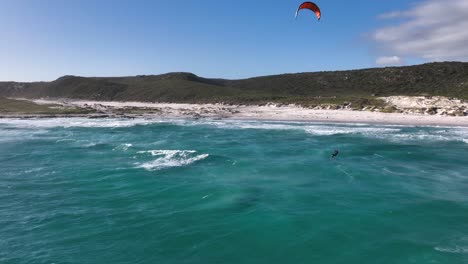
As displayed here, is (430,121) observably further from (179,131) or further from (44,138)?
(44,138)

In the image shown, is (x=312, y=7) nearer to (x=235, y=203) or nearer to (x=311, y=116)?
(x=235, y=203)

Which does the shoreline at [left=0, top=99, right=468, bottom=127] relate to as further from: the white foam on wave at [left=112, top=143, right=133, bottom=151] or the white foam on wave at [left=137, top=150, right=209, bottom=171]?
the white foam on wave at [left=137, top=150, right=209, bottom=171]

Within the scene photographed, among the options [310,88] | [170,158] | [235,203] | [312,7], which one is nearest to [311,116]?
[312,7]

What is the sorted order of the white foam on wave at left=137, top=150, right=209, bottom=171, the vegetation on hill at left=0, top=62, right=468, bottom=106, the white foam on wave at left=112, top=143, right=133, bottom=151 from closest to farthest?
1. the white foam on wave at left=137, top=150, right=209, bottom=171
2. the white foam on wave at left=112, top=143, right=133, bottom=151
3. the vegetation on hill at left=0, top=62, right=468, bottom=106

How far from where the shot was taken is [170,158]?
2928cm

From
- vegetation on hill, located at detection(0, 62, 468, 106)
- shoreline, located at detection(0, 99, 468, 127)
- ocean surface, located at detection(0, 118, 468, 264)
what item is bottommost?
ocean surface, located at detection(0, 118, 468, 264)

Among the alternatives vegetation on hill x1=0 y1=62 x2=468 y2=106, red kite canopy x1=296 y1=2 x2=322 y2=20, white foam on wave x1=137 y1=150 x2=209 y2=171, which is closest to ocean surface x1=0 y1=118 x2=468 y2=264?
white foam on wave x1=137 y1=150 x2=209 y2=171

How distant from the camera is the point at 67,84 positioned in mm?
166500

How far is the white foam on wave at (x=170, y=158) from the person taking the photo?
2652cm

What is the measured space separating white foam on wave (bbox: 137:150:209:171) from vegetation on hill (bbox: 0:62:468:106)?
151 ft

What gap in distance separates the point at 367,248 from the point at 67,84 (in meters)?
173

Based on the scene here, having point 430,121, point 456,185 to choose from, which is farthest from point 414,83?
point 456,185

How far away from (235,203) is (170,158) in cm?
1192

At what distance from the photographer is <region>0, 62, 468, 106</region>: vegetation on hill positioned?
91062 millimetres
